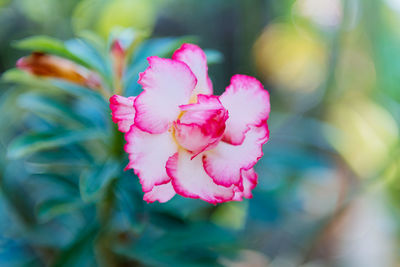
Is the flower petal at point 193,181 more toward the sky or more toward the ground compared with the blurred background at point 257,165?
more toward the sky

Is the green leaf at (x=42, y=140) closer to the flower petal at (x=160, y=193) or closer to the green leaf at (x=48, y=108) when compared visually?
the green leaf at (x=48, y=108)

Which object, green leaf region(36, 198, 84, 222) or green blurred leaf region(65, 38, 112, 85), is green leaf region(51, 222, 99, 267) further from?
green blurred leaf region(65, 38, 112, 85)

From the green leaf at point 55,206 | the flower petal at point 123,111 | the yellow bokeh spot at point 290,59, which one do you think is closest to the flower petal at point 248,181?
the flower petal at point 123,111

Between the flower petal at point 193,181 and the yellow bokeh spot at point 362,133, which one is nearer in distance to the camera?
the flower petal at point 193,181

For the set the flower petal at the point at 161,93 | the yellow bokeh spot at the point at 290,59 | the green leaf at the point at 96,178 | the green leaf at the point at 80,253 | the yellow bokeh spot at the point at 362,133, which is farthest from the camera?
the yellow bokeh spot at the point at 290,59

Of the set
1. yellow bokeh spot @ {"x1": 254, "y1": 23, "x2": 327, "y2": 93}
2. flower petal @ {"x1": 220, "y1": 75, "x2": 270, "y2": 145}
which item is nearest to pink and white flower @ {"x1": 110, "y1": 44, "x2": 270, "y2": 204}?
flower petal @ {"x1": 220, "y1": 75, "x2": 270, "y2": 145}

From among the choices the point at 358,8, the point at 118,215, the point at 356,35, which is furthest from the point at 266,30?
the point at 118,215

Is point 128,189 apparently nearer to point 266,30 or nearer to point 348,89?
point 348,89
